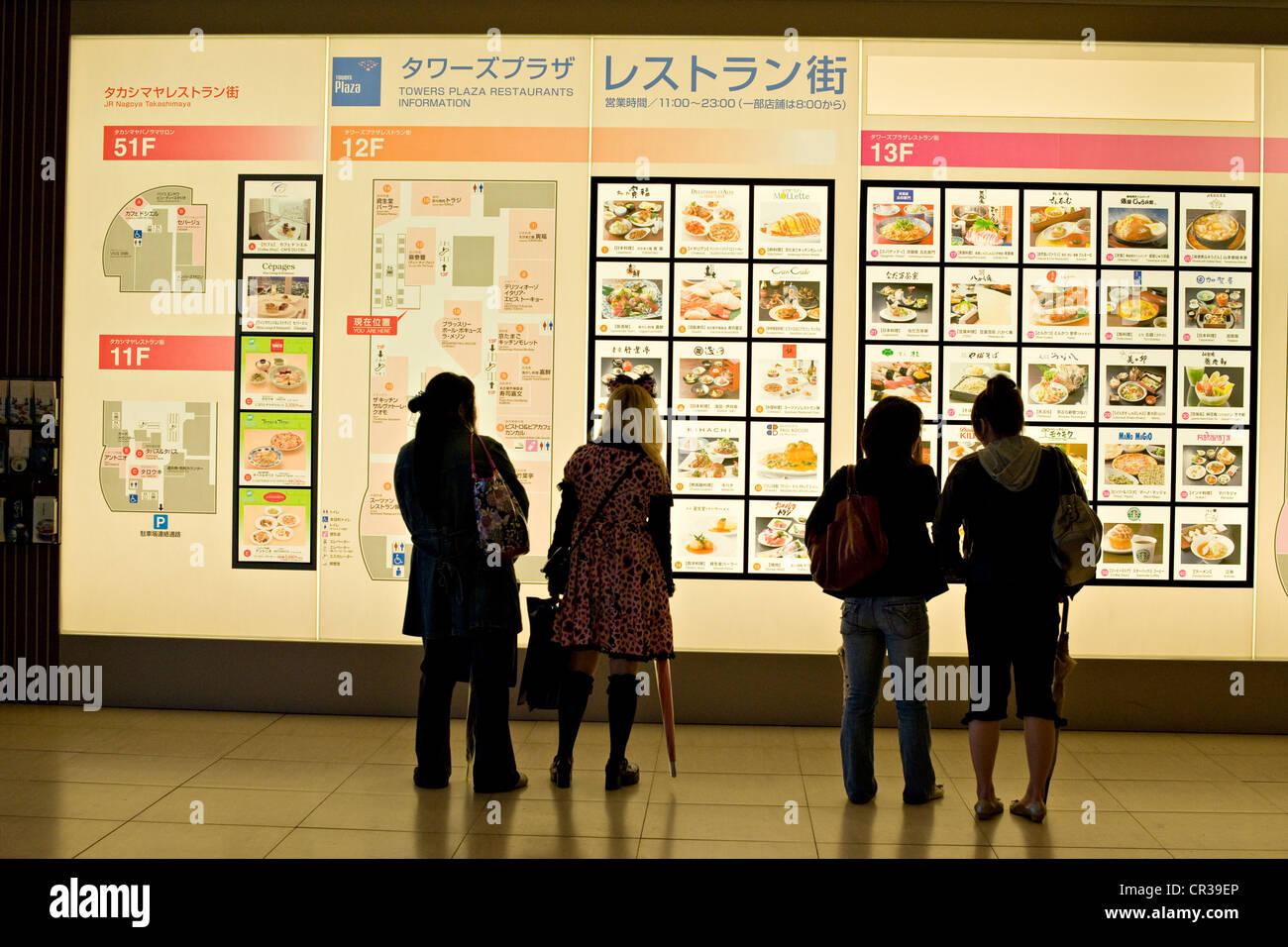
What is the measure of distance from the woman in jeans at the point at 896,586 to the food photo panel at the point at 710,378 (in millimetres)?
1372

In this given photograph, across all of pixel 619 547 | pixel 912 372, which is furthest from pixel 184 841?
pixel 912 372

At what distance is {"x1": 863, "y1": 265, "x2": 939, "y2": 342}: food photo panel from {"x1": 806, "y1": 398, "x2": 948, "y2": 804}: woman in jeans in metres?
1.46

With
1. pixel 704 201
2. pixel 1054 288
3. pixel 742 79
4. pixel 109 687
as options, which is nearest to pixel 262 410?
pixel 109 687

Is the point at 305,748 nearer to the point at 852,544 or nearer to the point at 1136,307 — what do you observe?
the point at 852,544

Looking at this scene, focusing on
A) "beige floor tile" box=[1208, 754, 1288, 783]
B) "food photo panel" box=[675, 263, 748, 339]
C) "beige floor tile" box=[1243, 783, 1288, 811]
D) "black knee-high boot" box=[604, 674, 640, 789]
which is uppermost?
"food photo panel" box=[675, 263, 748, 339]

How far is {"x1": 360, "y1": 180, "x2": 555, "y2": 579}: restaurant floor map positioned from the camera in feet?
18.1

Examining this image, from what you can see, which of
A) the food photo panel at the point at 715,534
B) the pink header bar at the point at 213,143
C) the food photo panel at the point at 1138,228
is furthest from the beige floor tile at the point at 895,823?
the pink header bar at the point at 213,143

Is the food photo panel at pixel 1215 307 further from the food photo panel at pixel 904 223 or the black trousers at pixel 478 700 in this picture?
the black trousers at pixel 478 700

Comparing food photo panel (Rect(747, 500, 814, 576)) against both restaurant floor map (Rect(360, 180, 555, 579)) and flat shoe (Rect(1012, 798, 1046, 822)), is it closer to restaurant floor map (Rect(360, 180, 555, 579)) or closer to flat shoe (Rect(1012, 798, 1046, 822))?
restaurant floor map (Rect(360, 180, 555, 579))

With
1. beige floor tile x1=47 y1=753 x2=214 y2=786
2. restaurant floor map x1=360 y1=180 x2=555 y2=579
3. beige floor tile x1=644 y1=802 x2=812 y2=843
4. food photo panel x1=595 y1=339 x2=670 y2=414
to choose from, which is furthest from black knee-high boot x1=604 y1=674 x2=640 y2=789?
beige floor tile x1=47 y1=753 x2=214 y2=786

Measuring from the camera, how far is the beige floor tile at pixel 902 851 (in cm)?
371
